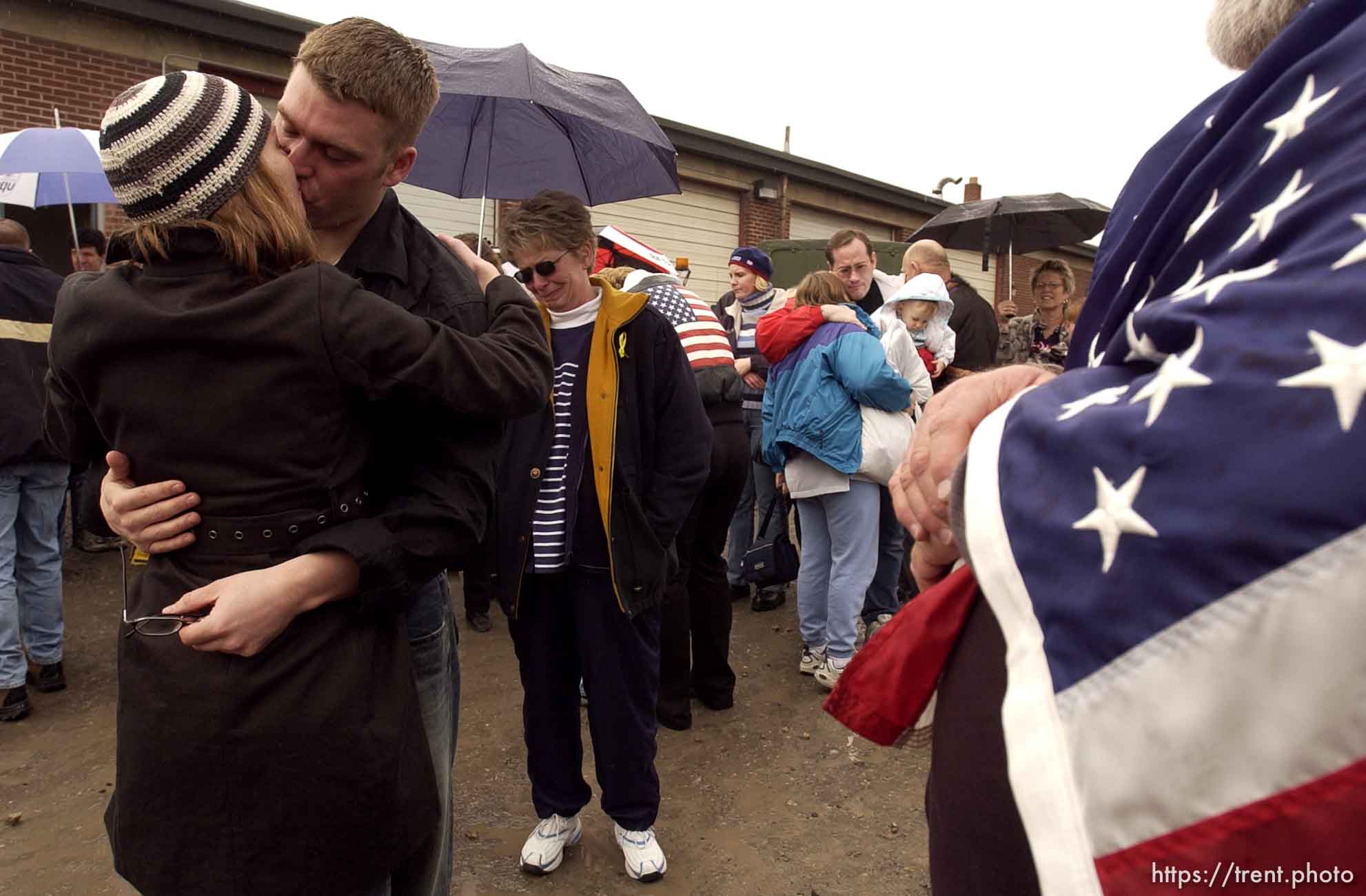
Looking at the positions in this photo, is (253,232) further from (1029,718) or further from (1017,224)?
(1017,224)

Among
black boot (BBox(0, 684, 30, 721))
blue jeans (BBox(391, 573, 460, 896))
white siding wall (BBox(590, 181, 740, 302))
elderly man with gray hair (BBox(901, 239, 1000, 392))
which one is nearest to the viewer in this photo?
blue jeans (BBox(391, 573, 460, 896))

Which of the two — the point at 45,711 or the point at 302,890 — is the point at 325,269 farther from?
the point at 45,711

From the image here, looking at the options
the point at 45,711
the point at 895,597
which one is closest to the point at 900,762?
the point at 895,597

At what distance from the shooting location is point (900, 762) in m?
3.93

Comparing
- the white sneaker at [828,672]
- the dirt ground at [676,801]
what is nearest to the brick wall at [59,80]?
the dirt ground at [676,801]

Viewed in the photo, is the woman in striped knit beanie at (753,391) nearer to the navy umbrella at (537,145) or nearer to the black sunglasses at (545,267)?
the navy umbrella at (537,145)

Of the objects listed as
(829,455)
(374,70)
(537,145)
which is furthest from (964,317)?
(374,70)

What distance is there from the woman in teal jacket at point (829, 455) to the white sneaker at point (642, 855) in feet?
5.26

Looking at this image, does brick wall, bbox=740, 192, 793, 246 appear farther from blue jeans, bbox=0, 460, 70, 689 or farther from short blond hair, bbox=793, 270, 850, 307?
blue jeans, bbox=0, 460, 70, 689

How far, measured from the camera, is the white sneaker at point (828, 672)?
14.9ft

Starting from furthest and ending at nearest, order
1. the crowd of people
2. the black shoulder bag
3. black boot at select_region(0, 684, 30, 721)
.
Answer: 1. the black shoulder bag
2. black boot at select_region(0, 684, 30, 721)
3. the crowd of people

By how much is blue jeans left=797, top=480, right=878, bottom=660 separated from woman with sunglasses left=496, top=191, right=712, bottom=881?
63.0 inches

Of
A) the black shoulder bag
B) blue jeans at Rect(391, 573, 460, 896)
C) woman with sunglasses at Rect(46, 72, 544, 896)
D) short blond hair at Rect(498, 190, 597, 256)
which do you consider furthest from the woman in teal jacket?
woman with sunglasses at Rect(46, 72, 544, 896)

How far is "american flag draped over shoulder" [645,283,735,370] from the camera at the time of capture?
421cm
